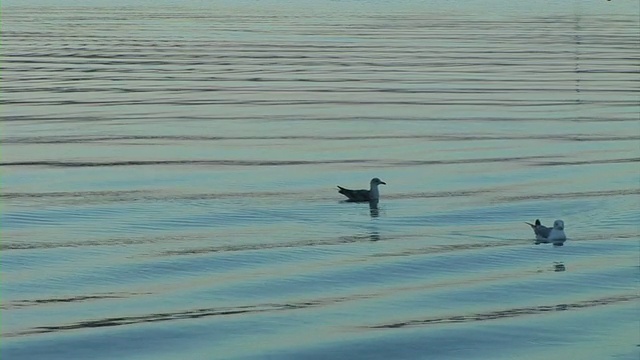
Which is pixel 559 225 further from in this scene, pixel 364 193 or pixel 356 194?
pixel 356 194

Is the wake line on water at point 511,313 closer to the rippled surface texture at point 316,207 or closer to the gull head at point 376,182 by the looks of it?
the rippled surface texture at point 316,207

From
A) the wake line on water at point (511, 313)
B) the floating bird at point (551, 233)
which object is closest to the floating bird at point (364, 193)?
the floating bird at point (551, 233)

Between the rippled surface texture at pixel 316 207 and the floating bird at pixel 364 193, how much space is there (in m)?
0.24

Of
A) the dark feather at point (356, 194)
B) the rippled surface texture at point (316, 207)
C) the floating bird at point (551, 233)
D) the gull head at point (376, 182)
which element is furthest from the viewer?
the gull head at point (376, 182)

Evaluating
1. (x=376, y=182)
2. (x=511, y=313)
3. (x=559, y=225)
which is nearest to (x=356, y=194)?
(x=376, y=182)

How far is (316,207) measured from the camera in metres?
25.8

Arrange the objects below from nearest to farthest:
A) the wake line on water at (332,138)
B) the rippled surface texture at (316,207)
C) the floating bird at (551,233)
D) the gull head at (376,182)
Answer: the rippled surface texture at (316,207) < the floating bird at (551,233) < the gull head at (376,182) < the wake line on water at (332,138)

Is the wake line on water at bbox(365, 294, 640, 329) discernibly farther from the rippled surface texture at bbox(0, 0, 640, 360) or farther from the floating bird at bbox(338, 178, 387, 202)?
the floating bird at bbox(338, 178, 387, 202)

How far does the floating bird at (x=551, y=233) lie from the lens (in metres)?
22.4

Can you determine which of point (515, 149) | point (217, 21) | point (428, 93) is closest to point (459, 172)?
point (515, 149)

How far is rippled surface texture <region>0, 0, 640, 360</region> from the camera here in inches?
674

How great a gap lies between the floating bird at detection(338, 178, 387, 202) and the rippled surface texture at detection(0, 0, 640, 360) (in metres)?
0.24

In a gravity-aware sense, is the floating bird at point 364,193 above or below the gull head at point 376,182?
below

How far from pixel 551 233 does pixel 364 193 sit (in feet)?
13.9
